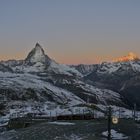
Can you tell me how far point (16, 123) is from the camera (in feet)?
380

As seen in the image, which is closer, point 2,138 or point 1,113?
point 2,138

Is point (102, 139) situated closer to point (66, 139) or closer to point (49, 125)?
point (66, 139)

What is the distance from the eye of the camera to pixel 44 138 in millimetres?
83875

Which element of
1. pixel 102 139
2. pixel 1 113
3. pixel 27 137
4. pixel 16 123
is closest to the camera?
pixel 102 139

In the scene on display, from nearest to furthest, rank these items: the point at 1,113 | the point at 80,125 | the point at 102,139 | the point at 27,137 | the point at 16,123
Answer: the point at 102,139, the point at 27,137, the point at 80,125, the point at 16,123, the point at 1,113

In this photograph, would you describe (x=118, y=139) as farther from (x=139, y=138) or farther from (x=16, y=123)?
(x=16, y=123)

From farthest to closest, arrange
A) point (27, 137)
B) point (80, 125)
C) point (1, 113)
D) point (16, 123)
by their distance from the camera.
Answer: point (1, 113), point (16, 123), point (80, 125), point (27, 137)

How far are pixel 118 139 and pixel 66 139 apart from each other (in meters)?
8.95

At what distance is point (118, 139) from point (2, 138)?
21588mm

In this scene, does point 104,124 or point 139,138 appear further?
point 104,124

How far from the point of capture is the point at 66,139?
81.6 meters

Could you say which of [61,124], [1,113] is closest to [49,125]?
[61,124]

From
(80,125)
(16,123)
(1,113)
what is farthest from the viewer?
(1,113)

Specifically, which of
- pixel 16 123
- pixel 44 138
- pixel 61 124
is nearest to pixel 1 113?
pixel 16 123
